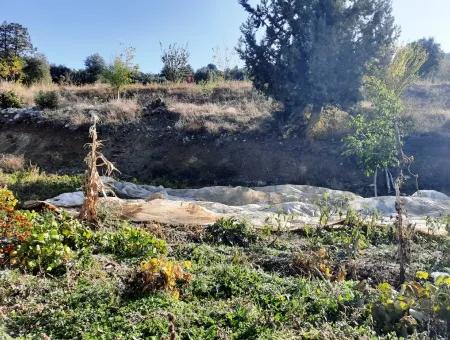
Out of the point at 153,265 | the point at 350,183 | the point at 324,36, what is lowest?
the point at 350,183

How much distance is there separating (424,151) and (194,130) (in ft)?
19.8

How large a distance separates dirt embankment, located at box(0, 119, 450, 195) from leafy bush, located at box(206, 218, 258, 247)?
185 inches

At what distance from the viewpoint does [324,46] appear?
1023 centimetres

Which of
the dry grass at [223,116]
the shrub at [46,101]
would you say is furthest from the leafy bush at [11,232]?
the shrub at [46,101]

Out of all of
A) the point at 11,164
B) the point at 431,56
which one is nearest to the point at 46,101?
the point at 11,164

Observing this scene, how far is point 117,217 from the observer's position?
556 centimetres

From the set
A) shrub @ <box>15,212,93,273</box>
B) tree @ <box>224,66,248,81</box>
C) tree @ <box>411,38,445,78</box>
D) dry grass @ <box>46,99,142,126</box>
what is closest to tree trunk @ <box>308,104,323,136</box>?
dry grass @ <box>46,99,142,126</box>

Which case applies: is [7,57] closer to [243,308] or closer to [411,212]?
[411,212]

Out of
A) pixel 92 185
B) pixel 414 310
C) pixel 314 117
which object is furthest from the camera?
pixel 314 117

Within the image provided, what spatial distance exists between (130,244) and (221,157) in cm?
690

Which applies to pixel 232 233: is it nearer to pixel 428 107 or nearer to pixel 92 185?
pixel 92 185

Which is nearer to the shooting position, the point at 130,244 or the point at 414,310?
the point at 414,310

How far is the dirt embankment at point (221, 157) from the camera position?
9867mm

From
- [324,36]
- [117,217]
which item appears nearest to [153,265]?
[117,217]
